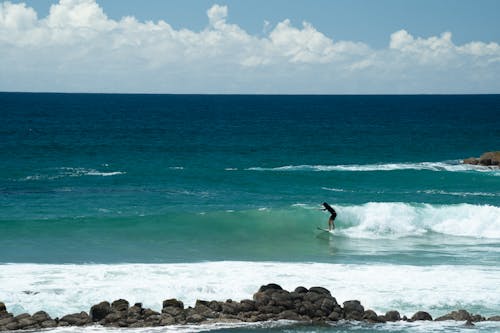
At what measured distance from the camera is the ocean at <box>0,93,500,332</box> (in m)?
20.2

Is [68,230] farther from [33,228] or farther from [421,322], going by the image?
[421,322]

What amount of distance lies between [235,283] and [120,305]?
4.05m

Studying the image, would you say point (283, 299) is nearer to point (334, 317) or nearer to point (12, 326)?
point (334, 317)

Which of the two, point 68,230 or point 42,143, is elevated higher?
point 42,143

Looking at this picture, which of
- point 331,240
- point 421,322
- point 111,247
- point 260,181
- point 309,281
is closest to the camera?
point 421,322

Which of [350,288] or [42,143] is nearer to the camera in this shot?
[350,288]

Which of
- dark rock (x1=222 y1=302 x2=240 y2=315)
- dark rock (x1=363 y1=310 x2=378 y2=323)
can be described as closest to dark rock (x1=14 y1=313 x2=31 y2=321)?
dark rock (x1=222 y1=302 x2=240 y2=315)

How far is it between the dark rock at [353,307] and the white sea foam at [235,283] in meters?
1.13

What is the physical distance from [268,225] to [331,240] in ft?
11.7

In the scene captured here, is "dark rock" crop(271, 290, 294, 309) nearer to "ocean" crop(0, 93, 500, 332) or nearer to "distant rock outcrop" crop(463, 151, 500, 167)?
"ocean" crop(0, 93, 500, 332)

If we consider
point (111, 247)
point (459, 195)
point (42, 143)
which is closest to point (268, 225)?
point (111, 247)

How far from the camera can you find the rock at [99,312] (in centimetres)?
1759

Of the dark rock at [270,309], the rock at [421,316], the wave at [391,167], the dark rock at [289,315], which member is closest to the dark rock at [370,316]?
the rock at [421,316]

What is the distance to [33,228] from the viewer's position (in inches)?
1182
